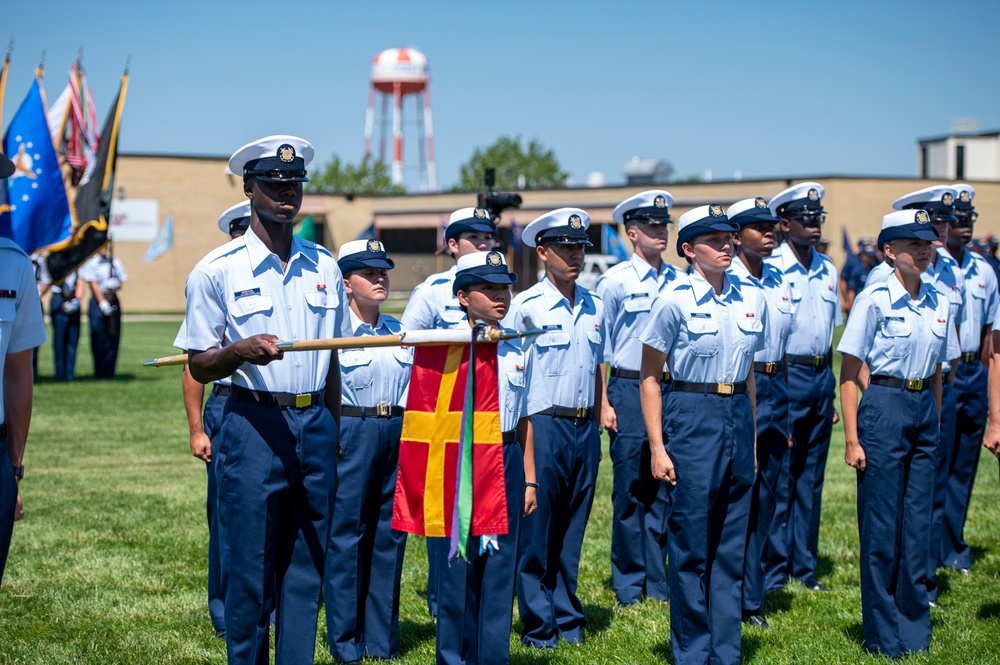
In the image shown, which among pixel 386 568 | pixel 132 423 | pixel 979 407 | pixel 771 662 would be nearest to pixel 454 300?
pixel 386 568

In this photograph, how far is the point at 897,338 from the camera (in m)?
6.76

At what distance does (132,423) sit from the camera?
16766mm

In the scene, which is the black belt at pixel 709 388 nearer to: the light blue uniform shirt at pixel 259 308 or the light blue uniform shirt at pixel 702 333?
the light blue uniform shirt at pixel 702 333

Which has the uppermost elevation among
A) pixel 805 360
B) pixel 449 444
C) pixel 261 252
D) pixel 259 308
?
pixel 261 252

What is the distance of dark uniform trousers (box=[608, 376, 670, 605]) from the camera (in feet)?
26.8

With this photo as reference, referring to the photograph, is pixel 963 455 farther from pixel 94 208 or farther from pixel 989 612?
pixel 94 208

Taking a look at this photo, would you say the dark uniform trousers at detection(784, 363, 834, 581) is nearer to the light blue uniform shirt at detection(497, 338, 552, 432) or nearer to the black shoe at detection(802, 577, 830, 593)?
the black shoe at detection(802, 577, 830, 593)

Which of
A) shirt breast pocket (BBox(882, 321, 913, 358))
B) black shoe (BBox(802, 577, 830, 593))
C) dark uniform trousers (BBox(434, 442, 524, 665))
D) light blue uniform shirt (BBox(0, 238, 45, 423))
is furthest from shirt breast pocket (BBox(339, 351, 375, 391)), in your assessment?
black shoe (BBox(802, 577, 830, 593))

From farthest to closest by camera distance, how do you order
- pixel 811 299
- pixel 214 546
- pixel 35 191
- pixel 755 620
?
1. pixel 35 191
2. pixel 811 299
3. pixel 755 620
4. pixel 214 546

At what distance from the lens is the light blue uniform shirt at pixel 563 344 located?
7059 millimetres

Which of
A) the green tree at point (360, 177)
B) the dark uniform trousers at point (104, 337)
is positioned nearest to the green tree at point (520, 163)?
the green tree at point (360, 177)

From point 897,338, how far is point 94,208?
16713mm

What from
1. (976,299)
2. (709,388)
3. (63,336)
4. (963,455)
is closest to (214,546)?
(709,388)

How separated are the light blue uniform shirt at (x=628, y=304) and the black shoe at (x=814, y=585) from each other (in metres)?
1.95
